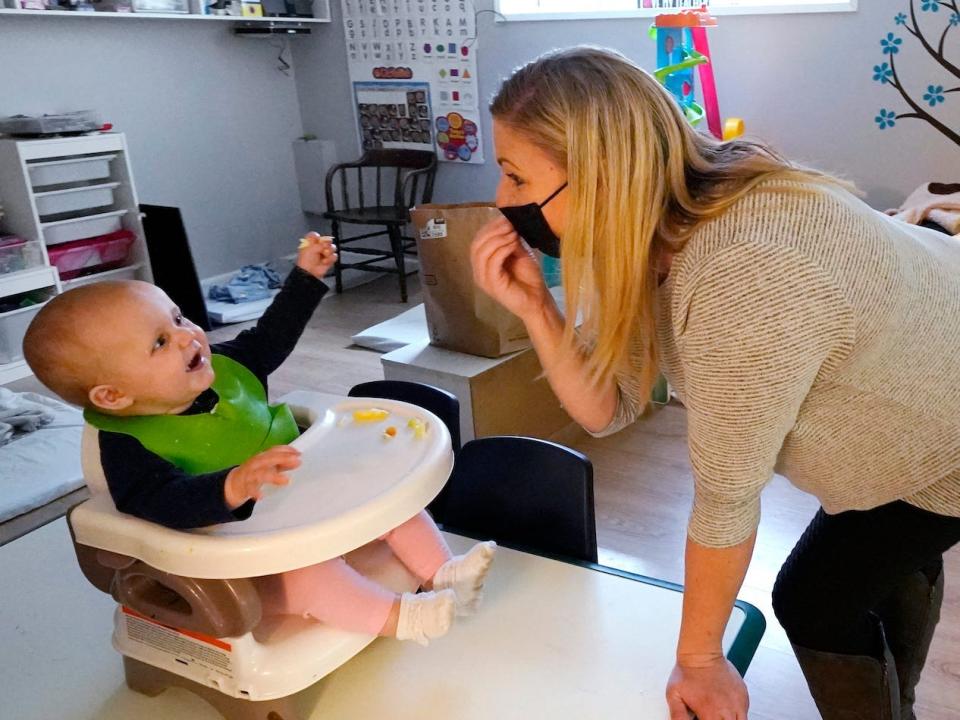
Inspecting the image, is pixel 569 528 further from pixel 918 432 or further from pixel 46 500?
pixel 46 500

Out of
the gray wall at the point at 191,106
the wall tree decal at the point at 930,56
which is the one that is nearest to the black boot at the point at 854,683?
the wall tree decal at the point at 930,56

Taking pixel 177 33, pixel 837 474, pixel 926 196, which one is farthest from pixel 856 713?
pixel 177 33

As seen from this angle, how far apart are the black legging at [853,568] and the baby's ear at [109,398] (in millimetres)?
892

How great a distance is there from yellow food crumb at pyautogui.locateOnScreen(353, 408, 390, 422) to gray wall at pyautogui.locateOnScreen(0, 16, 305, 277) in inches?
128

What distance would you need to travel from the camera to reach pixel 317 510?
928 millimetres

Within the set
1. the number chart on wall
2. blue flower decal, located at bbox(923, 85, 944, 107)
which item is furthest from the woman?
the number chart on wall

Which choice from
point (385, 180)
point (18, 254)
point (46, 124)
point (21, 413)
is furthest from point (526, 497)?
point (385, 180)

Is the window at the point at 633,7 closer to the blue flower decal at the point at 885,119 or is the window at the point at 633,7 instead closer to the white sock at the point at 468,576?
the blue flower decal at the point at 885,119

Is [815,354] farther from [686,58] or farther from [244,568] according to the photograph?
[686,58]

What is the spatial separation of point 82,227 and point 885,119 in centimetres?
318

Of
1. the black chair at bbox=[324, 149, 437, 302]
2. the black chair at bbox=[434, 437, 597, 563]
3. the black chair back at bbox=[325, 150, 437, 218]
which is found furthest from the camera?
the black chair back at bbox=[325, 150, 437, 218]

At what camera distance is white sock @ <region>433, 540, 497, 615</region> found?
1.01 metres

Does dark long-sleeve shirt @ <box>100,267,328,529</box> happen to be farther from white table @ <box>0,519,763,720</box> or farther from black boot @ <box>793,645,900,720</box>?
black boot @ <box>793,645,900,720</box>

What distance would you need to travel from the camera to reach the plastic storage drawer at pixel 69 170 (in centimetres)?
338
